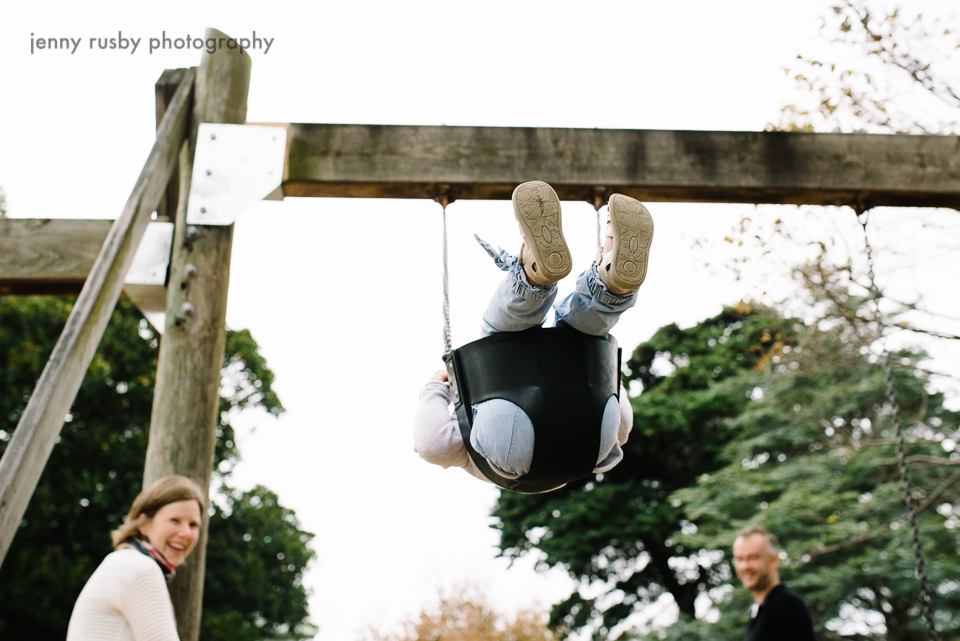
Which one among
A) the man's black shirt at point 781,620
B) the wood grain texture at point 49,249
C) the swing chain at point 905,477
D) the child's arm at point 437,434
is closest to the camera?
the child's arm at point 437,434

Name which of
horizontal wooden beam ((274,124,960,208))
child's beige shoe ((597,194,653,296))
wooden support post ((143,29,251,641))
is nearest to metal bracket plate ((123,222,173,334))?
wooden support post ((143,29,251,641))

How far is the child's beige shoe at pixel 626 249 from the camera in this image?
1938 millimetres

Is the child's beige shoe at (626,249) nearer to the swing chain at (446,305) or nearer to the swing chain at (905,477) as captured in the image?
the swing chain at (446,305)

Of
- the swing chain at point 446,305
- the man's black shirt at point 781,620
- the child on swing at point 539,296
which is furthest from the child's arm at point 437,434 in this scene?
the man's black shirt at point 781,620

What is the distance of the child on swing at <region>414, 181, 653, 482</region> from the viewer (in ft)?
6.37

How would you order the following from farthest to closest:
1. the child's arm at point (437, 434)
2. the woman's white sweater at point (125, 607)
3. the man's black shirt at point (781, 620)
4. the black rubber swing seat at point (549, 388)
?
the man's black shirt at point (781, 620) → the child's arm at point (437, 434) → the black rubber swing seat at point (549, 388) → the woman's white sweater at point (125, 607)

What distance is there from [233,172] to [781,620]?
2461 mm

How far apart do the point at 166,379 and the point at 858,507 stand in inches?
331

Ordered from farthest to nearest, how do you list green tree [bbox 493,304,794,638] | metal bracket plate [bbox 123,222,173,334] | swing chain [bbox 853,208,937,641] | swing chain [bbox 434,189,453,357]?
1. green tree [bbox 493,304,794,638]
2. metal bracket plate [bbox 123,222,173,334]
3. swing chain [bbox 853,208,937,641]
4. swing chain [bbox 434,189,453,357]

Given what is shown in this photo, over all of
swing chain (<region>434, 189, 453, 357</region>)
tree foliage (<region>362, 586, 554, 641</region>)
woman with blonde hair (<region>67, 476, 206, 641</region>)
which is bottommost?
tree foliage (<region>362, 586, 554, 641</region>)

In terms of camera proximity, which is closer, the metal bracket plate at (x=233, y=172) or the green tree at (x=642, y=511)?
the metal bracket plate at (x=233, y=172)

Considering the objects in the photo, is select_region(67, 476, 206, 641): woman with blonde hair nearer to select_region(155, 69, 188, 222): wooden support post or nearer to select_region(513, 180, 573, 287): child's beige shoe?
select_region(513, 180, 573, 287): child's beige shoe

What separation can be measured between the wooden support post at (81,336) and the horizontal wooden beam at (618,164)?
0.43 m

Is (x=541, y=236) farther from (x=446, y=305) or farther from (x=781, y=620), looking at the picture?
(x=781, y=620)
